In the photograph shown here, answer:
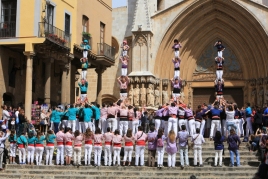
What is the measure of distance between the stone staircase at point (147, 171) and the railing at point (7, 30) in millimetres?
8956

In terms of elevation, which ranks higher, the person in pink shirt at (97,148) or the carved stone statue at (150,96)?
the carved stone statue at (150,96)

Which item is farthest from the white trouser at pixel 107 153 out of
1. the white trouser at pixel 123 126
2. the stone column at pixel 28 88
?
the stone column at pixel 28 88

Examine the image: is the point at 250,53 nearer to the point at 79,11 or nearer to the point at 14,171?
the point at 79,11

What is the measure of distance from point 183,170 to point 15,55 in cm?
1356

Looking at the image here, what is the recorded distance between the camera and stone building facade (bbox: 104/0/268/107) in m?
31.0

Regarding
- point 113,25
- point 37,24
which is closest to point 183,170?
point 37,24

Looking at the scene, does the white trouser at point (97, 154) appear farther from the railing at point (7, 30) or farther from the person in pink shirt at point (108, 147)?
the railing at point (7, 30)

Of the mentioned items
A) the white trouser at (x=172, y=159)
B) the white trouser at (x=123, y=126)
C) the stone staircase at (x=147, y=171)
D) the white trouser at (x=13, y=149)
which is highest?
the white trouser at (x=123, y=126)

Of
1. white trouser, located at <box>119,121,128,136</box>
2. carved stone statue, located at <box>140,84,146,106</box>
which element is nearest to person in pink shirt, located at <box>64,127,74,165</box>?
white trouser, located at <box>119,121,128,136</box>

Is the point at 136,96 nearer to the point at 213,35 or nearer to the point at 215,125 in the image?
the point at 213,35

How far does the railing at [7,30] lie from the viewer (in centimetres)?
2603

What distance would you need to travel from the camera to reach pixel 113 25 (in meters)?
36.3

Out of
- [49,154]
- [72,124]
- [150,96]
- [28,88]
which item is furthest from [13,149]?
[150,96]

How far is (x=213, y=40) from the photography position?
33.2 meters
